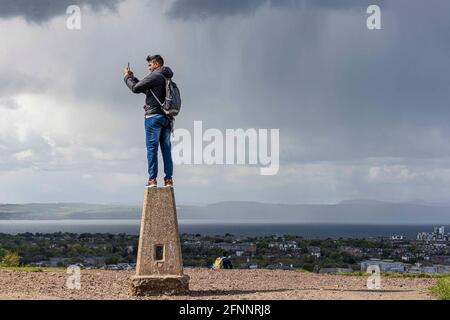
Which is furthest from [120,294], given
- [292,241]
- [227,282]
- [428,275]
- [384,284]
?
[292,241]

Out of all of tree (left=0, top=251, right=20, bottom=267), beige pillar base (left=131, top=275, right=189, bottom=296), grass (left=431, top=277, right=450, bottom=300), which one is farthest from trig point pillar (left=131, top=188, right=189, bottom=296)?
tree (left=0, top=251, right=20, bottom=267)

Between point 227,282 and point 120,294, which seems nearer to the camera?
point 120,294

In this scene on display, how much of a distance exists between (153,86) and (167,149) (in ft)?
5.36

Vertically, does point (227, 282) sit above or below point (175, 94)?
below

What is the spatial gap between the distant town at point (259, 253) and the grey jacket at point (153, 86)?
8.66 meters

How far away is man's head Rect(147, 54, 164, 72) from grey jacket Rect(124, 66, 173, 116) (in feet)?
0.53

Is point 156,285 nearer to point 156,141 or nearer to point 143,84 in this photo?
point 156,141

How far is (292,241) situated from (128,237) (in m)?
8.74

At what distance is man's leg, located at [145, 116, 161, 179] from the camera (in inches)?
Answer: 788

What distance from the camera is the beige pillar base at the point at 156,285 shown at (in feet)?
63.7

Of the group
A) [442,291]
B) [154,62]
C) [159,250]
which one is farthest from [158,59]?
[442,291]

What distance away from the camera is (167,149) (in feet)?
66.4
